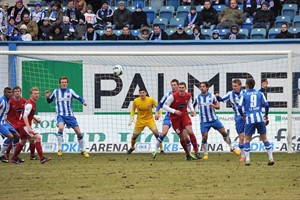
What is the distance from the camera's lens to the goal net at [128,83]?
23797 millimetres

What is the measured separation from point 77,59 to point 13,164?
568 centimetres

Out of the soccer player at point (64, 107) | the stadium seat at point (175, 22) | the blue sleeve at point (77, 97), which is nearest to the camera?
the blue sleeve at point (77, 97)

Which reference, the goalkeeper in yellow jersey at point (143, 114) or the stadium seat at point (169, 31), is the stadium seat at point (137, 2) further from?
the goalkeeper in yellow jersey at point (143, 114)

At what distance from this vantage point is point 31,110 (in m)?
19.5

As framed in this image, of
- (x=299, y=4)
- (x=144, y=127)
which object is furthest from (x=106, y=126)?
(x=299, y=4)

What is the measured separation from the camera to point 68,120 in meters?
22.8

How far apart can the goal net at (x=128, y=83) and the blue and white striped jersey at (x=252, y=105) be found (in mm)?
5153

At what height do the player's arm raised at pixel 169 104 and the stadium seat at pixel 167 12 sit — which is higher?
the stadium seat at pixel 167 12

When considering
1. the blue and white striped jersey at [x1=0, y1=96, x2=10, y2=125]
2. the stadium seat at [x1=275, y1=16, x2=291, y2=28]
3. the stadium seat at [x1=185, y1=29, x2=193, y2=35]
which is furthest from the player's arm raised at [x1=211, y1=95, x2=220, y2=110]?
the stadium seat at [x1=275, y1=16, x2=291, y2=28]

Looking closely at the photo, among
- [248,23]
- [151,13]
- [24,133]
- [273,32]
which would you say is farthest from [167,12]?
[24,133]

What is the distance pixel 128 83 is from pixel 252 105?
A: 6.91 m

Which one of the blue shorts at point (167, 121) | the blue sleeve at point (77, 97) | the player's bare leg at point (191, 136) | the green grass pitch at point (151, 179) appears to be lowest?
the green grass pitch at point (151, 179)

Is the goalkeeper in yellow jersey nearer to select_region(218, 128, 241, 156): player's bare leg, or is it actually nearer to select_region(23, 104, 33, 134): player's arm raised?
select_region(218, 128, 241, 156): player's bare leg

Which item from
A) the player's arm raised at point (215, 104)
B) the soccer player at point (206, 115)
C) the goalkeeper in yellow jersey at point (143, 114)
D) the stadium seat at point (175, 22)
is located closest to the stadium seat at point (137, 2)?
the stadium seat at point (175, 22)
